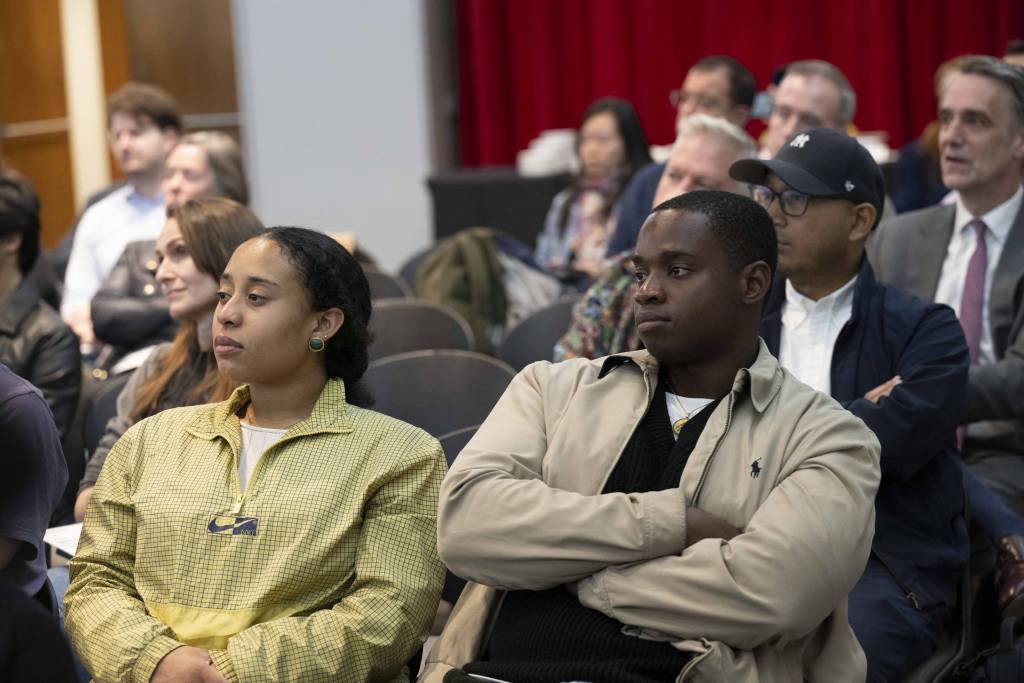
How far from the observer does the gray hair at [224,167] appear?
4359 millimetres

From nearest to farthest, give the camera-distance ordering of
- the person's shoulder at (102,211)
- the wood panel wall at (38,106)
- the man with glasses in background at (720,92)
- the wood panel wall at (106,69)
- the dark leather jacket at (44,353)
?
the dark leather jacket at (44,353) < the man with glasses in background at (720,92) < the person's shoulder at (102,211) < the wood panel wall at (106,69) < the wood panel wall at (38,106)

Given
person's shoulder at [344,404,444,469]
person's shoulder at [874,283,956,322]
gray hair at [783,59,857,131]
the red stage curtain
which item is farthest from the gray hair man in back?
the red stage curtain

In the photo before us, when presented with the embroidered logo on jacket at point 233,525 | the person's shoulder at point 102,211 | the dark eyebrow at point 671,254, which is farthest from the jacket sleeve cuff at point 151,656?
the person's shoulder at point 102,211

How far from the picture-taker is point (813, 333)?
2748mm

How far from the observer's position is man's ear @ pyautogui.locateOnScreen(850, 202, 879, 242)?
8.93ft

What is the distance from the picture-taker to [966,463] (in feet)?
10.2

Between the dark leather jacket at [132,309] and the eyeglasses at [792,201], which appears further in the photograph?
the dark leather jacket at [132,309]

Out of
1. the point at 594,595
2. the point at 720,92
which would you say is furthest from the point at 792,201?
the point at 720,92

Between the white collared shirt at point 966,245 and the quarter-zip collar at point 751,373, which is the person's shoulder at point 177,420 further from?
the white collared shirt at point 966,245

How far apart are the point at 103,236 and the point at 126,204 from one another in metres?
0.17

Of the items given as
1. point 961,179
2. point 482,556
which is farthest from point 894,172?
point 482,556

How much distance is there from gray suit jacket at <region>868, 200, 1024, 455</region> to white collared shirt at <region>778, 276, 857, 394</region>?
448 millimetres

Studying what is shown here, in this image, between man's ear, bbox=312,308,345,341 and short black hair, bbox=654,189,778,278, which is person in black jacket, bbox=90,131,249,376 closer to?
man's ear, bbox=312,308,345,341

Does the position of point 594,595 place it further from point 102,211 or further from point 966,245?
point 102,211
